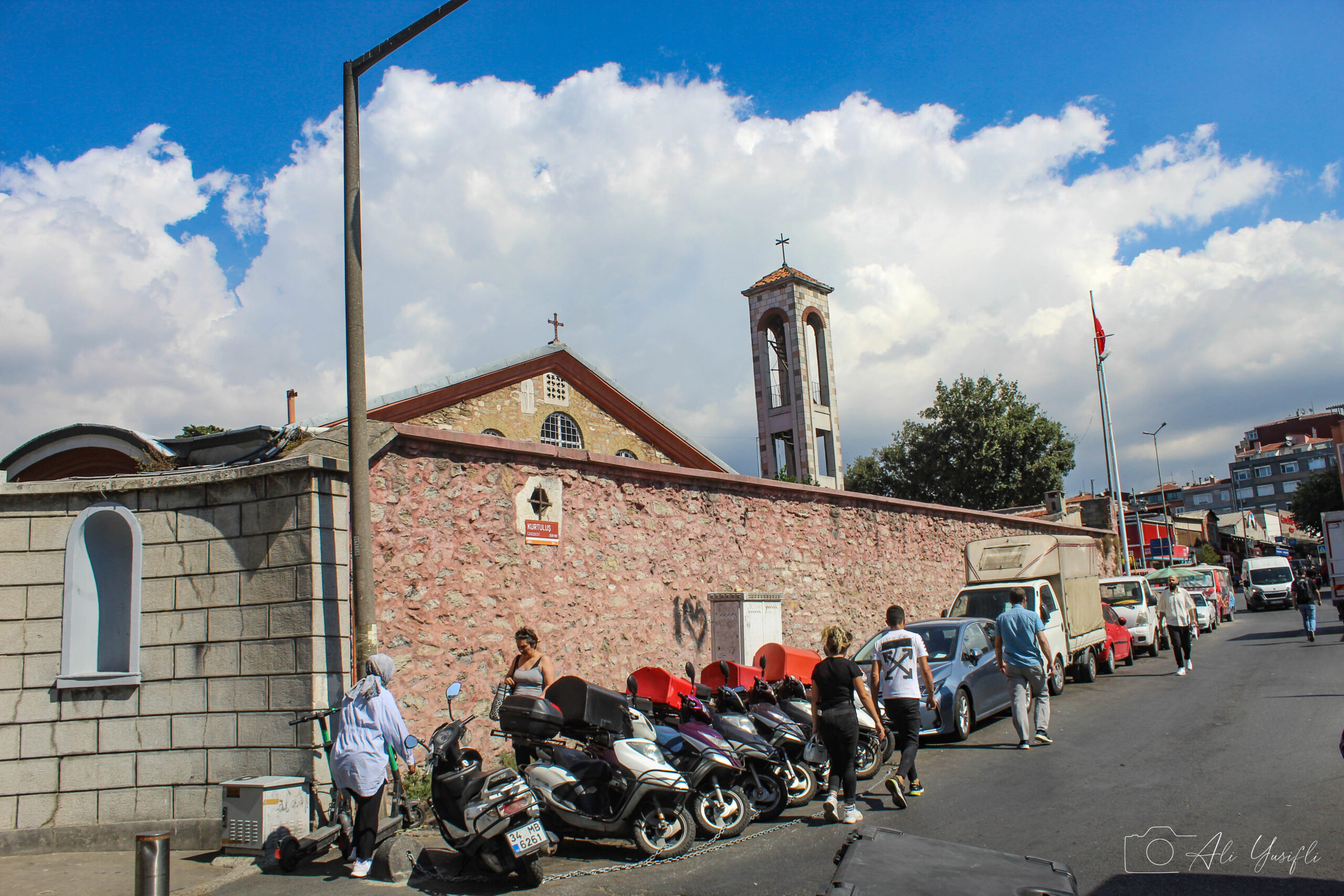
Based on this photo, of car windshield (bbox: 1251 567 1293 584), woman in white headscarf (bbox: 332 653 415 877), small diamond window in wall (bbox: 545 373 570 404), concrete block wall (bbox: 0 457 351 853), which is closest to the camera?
woman in white headscarf (bbox: 332 653 415 877)

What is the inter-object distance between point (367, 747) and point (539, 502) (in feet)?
14.1

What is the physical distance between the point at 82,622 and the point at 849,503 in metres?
12.5

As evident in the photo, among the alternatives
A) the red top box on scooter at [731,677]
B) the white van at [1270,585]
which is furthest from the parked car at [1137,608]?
the white van at [1270,585]

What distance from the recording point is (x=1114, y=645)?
17.8 m

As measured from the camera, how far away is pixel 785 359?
38781 mm

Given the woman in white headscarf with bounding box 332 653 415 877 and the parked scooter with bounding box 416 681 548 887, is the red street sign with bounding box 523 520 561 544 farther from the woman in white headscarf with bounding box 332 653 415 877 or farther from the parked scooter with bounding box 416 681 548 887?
the parked scooter with bounding box 416 681 548 887

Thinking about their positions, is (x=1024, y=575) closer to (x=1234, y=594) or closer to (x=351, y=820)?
(x=351, y=820)

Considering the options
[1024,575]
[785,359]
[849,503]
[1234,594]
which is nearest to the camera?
[1024,575]

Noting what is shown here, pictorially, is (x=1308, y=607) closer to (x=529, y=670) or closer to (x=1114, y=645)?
(x=1114, y=645)

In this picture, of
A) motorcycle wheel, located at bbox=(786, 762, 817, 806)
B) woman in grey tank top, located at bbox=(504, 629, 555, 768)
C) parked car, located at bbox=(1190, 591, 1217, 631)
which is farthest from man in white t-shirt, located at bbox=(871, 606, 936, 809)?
parked car, located at bbox=(1190, 591, 1217, 631)

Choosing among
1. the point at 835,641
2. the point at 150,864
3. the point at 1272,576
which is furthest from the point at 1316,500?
the point at 150,864

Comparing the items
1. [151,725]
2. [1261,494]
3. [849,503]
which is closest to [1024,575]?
[849,503]

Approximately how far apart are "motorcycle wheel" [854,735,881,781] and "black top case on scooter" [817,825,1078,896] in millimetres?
6025

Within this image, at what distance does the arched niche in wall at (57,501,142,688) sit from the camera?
8.19m
